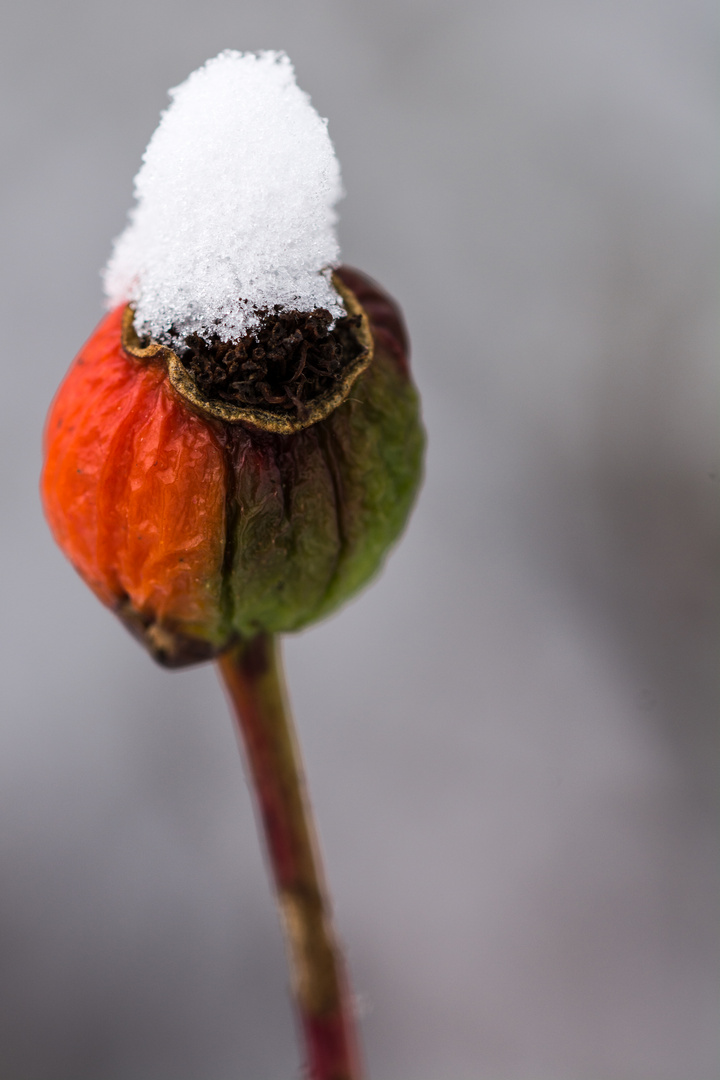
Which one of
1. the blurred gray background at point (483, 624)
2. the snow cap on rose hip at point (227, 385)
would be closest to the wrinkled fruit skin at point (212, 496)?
the snow cap on rose hip at point (227, 385)

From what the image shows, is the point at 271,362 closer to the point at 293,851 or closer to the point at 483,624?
the point at 293,851

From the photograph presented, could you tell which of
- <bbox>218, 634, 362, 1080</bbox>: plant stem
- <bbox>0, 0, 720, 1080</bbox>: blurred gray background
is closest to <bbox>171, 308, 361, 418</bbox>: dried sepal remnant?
<bbox>218, 634, 362, 1080</bbox>: plant stem

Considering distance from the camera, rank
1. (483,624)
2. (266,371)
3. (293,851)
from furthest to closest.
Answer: (483,624), (293,851), (266,371)

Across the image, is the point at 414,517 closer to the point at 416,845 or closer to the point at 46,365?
the point at 416,845

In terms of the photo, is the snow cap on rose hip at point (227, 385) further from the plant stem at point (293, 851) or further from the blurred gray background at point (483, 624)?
the blurred gray background at point (483, 624)

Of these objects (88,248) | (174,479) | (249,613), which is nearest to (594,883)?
(249,613)

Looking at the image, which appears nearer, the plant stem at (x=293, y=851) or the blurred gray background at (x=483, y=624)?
the plant stem at (x=293, y=851)

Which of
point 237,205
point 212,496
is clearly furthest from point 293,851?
point 237,205
